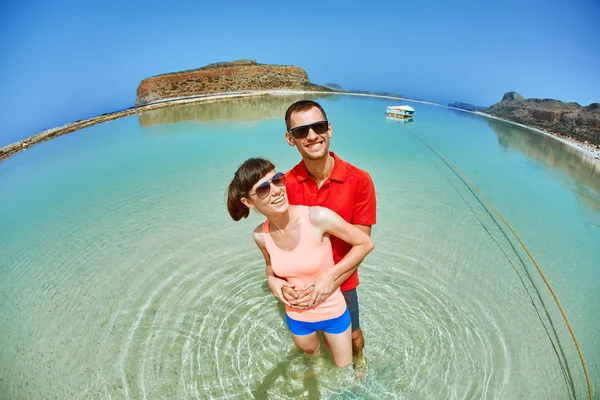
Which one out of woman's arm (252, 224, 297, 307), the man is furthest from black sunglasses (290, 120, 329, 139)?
woman's arm (252, 224, 297, 307)

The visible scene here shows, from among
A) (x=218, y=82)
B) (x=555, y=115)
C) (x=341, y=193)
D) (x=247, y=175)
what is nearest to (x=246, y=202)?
(x=247, y=175)

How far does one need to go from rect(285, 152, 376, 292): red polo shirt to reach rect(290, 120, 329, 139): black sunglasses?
10.0 inches

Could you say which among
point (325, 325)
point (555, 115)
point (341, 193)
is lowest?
point (325, 325)

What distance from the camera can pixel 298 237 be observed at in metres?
2.13

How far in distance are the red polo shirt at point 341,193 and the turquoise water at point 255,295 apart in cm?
168

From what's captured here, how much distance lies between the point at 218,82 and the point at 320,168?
1724 inches

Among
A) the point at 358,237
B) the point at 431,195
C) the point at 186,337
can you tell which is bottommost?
the point at 186,337

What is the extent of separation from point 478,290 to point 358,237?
3.06 metres

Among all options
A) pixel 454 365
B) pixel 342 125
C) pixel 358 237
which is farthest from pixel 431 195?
pixel 342 125

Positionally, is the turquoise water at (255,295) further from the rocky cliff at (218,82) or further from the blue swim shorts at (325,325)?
the rocky cliff at (218,82)

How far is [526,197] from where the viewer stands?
7.97m

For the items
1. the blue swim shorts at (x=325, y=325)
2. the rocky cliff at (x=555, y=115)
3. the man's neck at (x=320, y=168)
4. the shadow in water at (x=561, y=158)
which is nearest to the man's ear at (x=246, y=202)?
the man's neck at (x=320, y=168)

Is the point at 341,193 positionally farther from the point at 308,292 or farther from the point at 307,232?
the point at 308,292

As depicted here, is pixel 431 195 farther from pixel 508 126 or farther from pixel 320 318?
pixel 508 126
